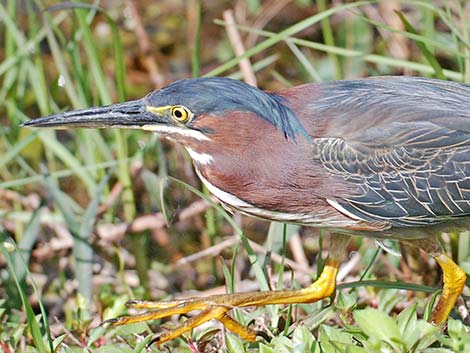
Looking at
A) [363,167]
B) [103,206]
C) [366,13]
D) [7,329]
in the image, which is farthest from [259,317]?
[366,13]

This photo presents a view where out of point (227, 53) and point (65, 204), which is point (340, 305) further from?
point (227, 53)

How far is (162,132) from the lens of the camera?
9.77ft

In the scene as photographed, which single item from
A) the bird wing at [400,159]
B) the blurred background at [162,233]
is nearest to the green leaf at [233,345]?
the blurred background at [162,233]

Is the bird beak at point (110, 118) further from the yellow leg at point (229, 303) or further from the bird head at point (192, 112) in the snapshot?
the yellow leg at point (229, 303)

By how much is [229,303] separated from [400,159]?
0.69 m

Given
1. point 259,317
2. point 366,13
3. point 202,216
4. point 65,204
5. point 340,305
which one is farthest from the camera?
point 366,13

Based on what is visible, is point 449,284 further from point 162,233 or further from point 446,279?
point 162,233

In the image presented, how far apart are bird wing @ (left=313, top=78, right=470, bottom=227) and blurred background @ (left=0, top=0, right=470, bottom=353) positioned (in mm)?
242

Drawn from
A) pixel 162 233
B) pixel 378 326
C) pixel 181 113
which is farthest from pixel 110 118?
pixel 162 233

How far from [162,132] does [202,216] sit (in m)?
1.50

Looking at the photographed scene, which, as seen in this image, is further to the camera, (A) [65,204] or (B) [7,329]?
(A) [65,204]

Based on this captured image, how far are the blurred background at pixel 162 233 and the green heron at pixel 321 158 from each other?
5.7 inches

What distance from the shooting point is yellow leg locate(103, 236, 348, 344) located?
3.00 meters

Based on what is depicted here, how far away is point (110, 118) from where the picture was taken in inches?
117
